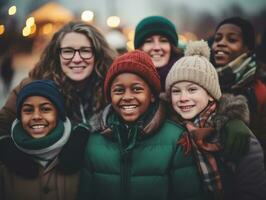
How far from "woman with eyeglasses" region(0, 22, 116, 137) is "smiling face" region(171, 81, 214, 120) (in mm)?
921

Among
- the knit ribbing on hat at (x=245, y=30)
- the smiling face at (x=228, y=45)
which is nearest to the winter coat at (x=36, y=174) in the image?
the smiling face at (x=228, y=45)

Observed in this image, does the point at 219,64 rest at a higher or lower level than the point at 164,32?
lower

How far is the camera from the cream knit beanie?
3.40 metres

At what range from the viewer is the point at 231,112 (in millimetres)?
3258

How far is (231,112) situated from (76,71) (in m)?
1.65

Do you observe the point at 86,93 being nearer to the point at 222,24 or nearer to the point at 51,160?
the point at 51,160

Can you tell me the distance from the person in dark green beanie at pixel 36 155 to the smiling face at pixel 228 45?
1.75m

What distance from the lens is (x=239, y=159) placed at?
3.15 meters

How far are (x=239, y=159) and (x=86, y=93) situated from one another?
174 centimetres

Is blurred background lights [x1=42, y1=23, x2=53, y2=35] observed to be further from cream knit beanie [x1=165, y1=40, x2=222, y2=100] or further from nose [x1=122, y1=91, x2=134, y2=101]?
nose [x1=122, y1=91, x2=134, y2=101]

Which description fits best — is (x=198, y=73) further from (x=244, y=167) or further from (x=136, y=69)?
(x=244, y=167)

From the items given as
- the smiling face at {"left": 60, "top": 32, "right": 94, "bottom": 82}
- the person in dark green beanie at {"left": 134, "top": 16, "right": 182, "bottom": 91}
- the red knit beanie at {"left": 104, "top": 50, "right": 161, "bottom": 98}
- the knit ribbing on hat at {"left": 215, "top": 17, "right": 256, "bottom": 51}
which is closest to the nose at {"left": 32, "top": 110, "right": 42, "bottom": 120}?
the red knit beanie at {"left": 104, "top": 50, "right": 161, "bottom": 98}

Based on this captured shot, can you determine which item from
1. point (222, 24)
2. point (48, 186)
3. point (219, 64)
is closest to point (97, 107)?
point (48, 186)

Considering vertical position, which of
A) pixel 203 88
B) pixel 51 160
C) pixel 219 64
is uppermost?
pixel 219 64
